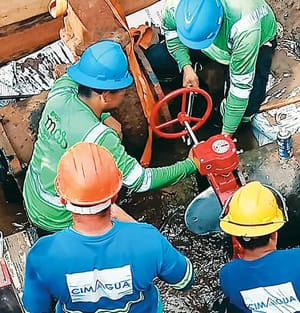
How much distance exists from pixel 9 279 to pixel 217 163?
122 centimetres

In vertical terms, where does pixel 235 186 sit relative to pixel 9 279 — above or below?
below

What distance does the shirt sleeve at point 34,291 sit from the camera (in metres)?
3.29

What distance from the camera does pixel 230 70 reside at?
190 inches

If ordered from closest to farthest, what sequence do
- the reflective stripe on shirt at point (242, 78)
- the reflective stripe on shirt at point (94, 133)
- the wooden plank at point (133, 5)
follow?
the reflective stripe on shirt at point (94, 133)
the reflective stripe on shirt at point (242, 78)
the wooden plank at point (133, 5)

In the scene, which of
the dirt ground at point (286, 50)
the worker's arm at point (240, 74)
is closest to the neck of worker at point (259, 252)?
the worker's arm at point (240, 74)

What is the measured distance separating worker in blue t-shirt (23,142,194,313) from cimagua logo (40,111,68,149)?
740mm

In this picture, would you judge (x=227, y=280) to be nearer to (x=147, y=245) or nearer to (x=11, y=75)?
(x=147, y=245)

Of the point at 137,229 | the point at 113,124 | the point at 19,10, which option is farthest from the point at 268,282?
the point at 19,10

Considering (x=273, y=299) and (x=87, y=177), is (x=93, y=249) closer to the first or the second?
(x=87, y=177)

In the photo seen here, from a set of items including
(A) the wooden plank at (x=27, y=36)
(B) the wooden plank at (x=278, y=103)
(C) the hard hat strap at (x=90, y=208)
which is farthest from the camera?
(A) the wooden plank at (x=27, y=36)

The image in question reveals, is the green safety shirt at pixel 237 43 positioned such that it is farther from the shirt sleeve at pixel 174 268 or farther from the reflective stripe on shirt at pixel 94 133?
the shirt sleeve at pixel 174 268

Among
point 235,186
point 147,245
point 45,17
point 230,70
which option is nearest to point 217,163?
point 235,186

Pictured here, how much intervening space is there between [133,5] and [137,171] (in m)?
2.26

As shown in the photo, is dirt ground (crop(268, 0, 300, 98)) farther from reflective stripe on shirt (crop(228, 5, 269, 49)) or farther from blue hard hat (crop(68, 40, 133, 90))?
blue hard hat (crop(68, 40, 133, 90))
